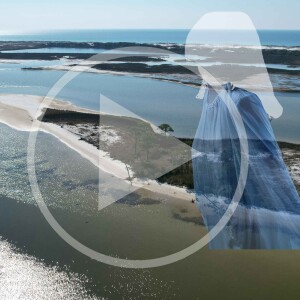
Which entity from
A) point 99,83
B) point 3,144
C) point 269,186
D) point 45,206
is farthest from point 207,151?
point 99,83

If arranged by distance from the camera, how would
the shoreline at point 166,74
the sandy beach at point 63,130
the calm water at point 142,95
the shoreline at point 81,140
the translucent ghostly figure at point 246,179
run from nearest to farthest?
the translucent ghostly figure at point 246,179 → the sandy beach at point 63,130 → the shoreline at point 81,140 → the calm water at point 142,95 → the shoreline at point 166,74

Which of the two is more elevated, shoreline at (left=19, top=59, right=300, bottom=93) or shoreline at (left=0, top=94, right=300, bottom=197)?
shoreline at (left=19, top=59, right=300, bottom=93)

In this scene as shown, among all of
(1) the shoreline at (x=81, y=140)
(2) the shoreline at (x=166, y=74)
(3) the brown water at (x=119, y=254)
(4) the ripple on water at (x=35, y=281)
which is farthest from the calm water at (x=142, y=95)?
(4) the ripple on water at (x=35, y=281)

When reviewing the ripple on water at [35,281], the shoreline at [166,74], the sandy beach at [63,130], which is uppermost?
the shoreline at [166,74]

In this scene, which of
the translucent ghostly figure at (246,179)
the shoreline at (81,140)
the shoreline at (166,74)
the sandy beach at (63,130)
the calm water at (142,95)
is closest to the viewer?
the translucent ghostly figure at (246,179)

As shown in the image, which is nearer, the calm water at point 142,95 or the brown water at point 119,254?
the brown water at point 119,254

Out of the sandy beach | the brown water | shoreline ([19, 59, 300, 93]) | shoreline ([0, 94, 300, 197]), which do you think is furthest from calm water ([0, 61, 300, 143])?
the brown water

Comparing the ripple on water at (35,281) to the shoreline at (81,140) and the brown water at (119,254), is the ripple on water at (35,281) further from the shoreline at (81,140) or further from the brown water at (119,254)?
the shoreline at (81,140)

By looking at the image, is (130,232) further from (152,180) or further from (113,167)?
(113,167)

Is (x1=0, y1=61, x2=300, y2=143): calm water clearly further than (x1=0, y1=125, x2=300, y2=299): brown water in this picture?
Yes

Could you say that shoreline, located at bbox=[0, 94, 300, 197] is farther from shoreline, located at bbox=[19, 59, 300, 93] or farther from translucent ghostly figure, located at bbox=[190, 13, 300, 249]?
shoreline, located at bbox=[19, 59, 300, 93]

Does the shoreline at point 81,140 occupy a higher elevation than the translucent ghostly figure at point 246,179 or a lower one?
lower
